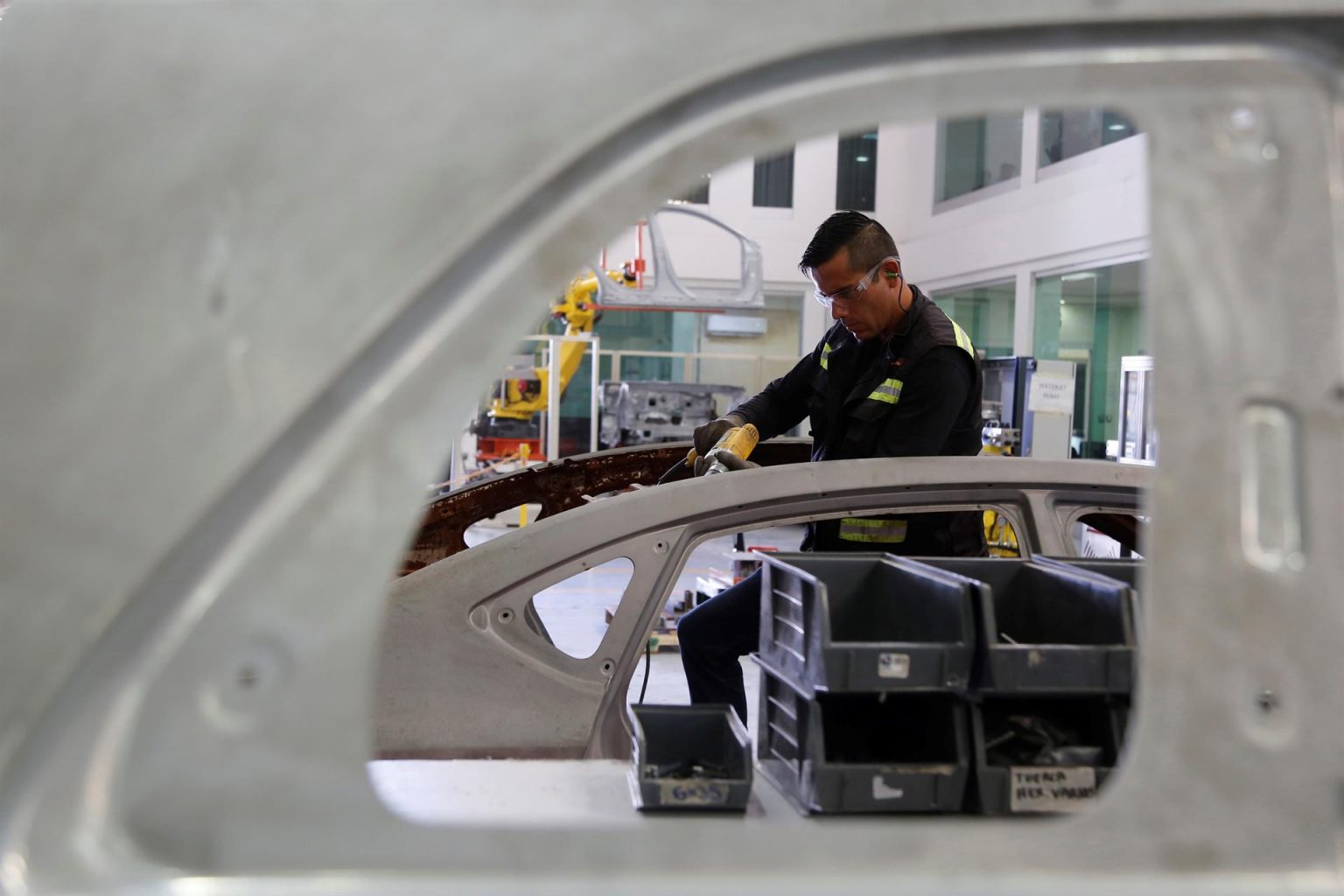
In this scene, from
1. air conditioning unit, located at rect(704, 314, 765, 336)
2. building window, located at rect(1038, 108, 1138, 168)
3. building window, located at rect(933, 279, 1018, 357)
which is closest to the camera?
building window, located at rect(1038, 108, 1138, 168)

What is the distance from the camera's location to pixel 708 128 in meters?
1.05

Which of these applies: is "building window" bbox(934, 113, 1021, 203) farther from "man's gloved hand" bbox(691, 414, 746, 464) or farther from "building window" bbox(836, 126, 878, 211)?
"man's gloved hand" bbox(691, 414, 746, 464)

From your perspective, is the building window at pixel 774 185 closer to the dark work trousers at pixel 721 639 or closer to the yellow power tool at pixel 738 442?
the yellow power tool at pixel 738 442

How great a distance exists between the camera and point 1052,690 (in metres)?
1.72

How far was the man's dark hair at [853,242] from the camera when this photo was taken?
131 inches

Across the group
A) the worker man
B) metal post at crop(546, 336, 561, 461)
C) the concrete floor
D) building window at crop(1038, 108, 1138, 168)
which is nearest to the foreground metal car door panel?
the worker man

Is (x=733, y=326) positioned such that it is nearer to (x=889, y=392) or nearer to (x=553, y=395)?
(x=553, y=395)

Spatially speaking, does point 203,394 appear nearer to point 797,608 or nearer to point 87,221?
point 87,221

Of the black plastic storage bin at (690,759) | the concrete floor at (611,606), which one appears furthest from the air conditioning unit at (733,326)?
the black plastic storage bin at (690,759)

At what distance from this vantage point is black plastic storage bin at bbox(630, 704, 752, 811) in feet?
5.57

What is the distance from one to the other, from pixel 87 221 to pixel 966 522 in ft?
8.47

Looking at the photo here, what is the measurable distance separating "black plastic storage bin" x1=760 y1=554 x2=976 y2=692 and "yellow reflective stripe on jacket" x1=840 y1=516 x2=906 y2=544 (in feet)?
2.52

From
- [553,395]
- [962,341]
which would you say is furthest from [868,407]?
[553,395]

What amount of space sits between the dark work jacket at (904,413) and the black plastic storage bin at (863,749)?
1.00 metres
